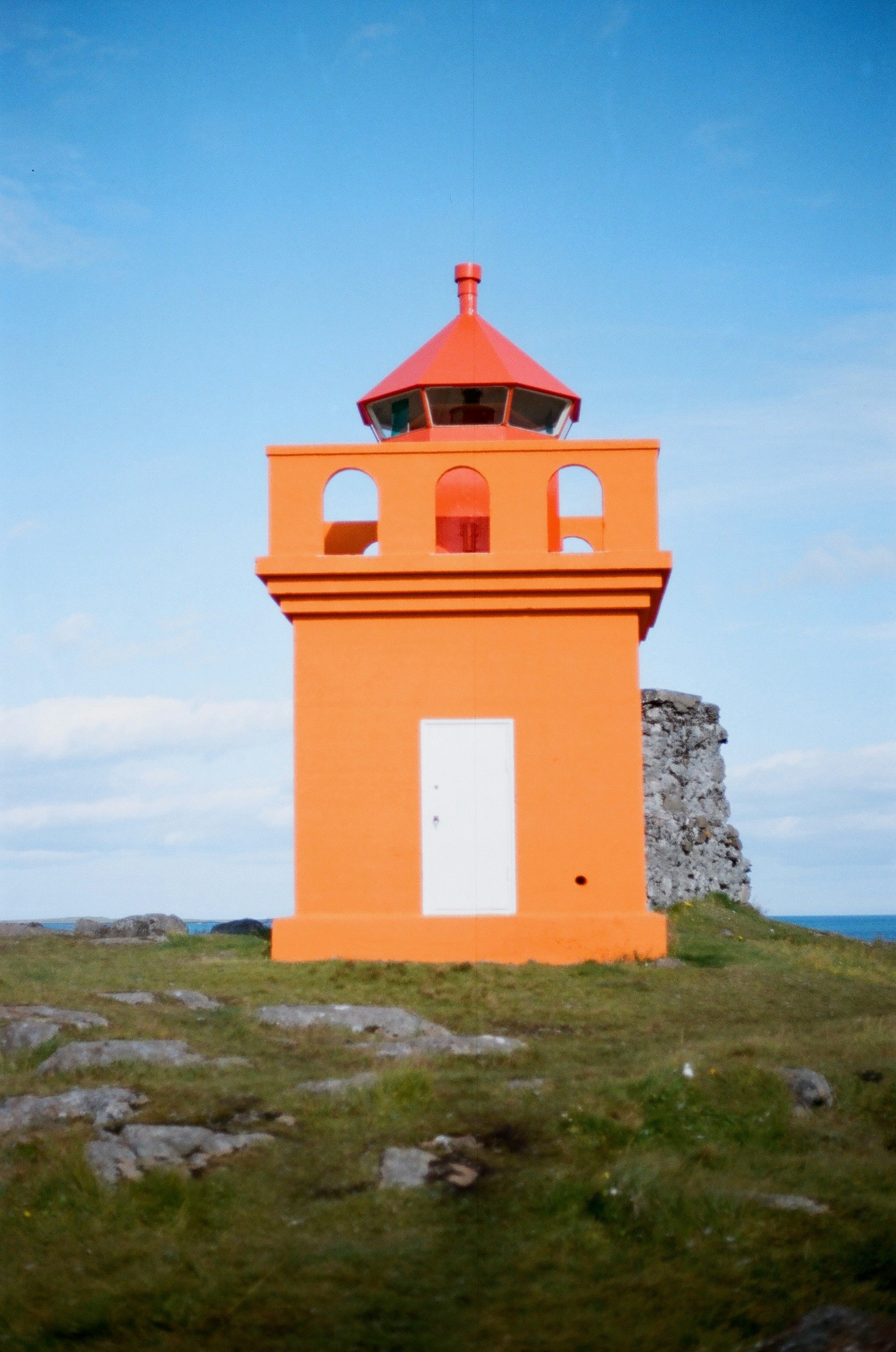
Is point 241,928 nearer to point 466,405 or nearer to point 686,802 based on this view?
point 686,802

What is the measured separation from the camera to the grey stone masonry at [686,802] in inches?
828

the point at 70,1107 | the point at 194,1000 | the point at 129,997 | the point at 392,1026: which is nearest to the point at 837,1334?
the point at 70,1107

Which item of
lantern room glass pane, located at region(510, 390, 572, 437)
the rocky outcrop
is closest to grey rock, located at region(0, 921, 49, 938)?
the rocky outcrop

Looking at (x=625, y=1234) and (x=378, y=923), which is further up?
(x=378, y=923)

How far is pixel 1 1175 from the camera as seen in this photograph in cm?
661

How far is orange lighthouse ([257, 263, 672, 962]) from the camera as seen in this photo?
14.3 m

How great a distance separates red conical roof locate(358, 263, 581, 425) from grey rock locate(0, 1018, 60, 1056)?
30.5 feet

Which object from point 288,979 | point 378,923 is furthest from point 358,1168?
point 378,923

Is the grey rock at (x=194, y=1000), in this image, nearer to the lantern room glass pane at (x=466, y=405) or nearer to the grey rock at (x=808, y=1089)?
the grey rock at (x=808, y=1089)

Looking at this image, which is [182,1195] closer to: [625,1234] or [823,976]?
[625,1234]

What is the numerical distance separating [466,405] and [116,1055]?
33.5ft

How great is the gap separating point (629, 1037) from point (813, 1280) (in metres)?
4.74

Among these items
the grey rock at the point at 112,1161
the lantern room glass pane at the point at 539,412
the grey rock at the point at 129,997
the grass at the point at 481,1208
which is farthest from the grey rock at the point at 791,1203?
the lantern room glass pane at the point at 539,412

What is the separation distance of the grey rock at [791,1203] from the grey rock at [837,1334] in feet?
3.71
